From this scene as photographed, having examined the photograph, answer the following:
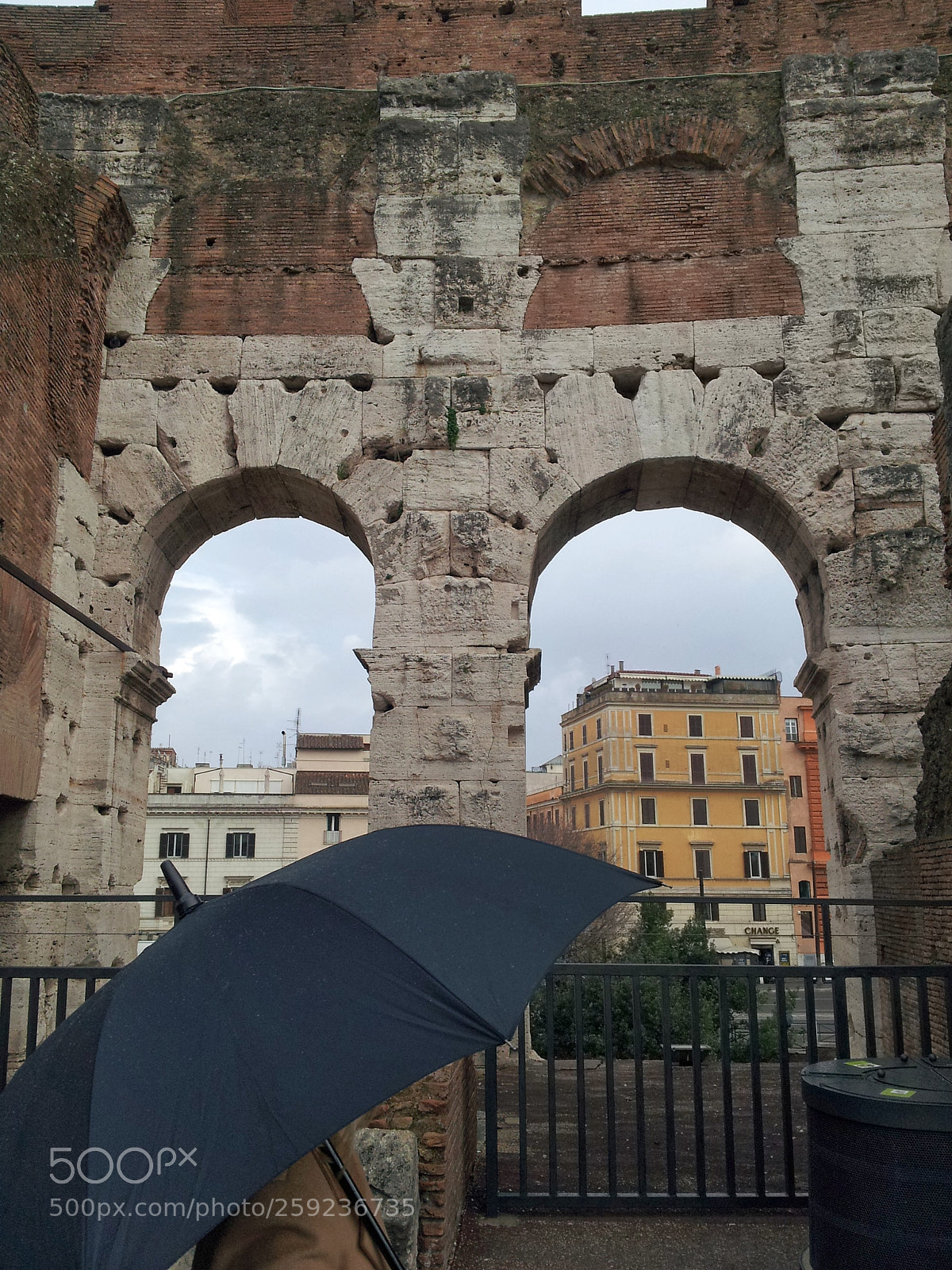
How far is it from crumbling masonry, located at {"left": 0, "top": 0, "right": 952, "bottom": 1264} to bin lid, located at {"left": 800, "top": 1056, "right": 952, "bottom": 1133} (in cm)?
436

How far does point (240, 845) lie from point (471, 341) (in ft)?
86.0

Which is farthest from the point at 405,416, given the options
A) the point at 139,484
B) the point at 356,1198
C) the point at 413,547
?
the point at 356,1198

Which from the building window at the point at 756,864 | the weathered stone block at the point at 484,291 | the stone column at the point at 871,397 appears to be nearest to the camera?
the stone column at the point at 871,397

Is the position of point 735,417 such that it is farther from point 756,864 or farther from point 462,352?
point 756,864

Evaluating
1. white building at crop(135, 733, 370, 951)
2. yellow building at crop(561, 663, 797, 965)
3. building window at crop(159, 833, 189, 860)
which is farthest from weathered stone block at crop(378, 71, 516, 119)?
yellow building at crop(561, 663, 797, 965)

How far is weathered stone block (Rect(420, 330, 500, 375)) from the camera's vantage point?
328 inches

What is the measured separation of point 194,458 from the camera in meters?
8.30

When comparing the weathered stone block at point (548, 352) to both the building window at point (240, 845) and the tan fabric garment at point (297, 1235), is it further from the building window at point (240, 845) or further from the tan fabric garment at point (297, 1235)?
the building window at point (240, 845)

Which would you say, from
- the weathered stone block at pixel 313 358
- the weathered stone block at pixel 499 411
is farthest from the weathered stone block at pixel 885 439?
the weathered stone block at pixel 313 358

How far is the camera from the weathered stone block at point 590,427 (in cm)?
812

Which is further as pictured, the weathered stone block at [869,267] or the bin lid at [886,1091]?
the weathered stone block at [869,267]

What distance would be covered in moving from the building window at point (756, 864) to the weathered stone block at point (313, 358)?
29.5 metres

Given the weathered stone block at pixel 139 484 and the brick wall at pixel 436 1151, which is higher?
the weathered stone block at pixel 139 484

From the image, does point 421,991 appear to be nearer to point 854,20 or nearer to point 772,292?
point 772,292
